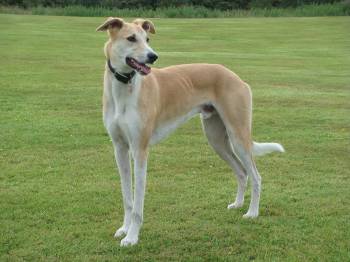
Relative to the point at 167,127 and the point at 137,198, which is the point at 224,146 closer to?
the point at 167,127

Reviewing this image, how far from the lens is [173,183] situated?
9.19m

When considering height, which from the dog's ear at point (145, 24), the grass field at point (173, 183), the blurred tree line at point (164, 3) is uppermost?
the dog's ear at point (145, 24)

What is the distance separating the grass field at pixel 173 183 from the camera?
6891mm

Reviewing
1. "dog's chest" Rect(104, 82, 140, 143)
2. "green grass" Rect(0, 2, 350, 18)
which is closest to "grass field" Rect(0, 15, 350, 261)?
"dog's chest" Rect(104, 82, 140, 143)

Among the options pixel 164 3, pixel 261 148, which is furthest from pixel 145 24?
pixel 164 3

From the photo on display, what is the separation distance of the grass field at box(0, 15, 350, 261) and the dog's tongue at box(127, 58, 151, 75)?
6.01 feet

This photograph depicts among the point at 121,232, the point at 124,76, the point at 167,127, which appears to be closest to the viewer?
the point at 124,76

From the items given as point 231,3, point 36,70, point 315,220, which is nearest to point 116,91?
point 315,220

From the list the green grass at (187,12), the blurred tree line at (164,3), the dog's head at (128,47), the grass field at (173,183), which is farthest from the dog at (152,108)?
the blurred tree line at (164,3)

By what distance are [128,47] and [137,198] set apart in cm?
161

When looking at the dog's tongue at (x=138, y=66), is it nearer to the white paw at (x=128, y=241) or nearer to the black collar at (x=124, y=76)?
the black collar at (x=124, y=76)

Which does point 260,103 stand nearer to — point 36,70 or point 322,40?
point 36,70

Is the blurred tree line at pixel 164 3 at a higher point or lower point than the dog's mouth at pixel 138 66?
lower

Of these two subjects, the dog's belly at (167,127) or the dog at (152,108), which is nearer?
the dog at (152,108)
